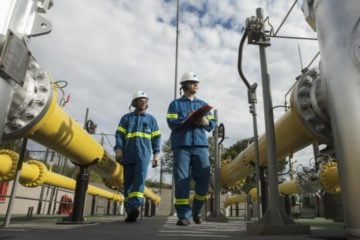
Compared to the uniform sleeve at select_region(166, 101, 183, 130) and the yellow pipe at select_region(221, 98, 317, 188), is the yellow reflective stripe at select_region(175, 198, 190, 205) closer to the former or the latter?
the uniform sleeve at select_region(166, 101, 183, 130)

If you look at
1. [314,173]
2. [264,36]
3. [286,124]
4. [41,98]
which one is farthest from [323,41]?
[314,173]

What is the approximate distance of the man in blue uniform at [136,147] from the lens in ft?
12.4

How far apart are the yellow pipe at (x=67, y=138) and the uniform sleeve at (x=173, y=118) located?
0.83 metres

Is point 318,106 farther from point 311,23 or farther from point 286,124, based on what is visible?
point 311,23

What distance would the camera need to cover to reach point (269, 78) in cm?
244

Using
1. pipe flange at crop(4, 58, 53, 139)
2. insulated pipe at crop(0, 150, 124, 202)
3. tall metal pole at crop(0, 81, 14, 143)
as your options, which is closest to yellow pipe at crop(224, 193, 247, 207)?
insulated pipe at crop(0, 150, 124, 202)

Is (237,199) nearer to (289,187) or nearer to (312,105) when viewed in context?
(289,187)

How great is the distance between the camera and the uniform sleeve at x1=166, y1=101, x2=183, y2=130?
11.5ft

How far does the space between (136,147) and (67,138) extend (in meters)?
1.20

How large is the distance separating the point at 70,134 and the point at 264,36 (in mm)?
1811

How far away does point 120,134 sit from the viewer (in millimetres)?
4141

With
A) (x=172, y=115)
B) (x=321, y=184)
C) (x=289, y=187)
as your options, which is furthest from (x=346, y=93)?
(x=289, y=187)

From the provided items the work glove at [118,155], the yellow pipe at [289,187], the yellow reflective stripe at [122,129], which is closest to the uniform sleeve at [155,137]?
the yellow reflective stripe at [122,129]

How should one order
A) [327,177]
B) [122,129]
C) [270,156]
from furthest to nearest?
[122,129] < [327,177] < [270,156]
